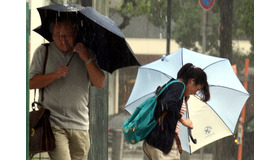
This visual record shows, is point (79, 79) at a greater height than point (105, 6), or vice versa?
point (105, 6)

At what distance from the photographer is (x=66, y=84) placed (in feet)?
12.1

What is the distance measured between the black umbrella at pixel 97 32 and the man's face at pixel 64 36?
2.8 inches

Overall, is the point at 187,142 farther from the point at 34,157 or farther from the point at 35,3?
the point at 35,3

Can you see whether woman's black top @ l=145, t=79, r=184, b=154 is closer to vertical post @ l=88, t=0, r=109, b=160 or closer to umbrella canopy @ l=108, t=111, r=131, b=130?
vertical post @ l=88, t=0, r=109, b=160

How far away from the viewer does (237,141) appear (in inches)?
287

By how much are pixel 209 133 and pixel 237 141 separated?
2385 millimetres

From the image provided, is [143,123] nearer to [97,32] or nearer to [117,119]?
[97,32]

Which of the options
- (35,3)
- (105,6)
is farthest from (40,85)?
(105,6)

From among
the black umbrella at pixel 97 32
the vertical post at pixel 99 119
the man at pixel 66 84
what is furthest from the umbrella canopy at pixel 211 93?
the man at pixel 66 84

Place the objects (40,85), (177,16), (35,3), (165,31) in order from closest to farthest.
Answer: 1. (40,85)
2. (35,3)
3. (165,31)
4. (177,16)

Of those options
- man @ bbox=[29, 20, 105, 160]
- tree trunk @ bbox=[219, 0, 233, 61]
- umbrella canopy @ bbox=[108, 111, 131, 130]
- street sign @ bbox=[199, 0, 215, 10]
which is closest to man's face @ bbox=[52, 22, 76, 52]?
man @ bbox=[29, 20, 105, 160]

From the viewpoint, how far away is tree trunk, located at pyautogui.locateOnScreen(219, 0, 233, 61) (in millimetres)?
6914

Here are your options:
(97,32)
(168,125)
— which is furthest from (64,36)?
(168,125)

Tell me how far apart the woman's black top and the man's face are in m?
0.74
